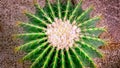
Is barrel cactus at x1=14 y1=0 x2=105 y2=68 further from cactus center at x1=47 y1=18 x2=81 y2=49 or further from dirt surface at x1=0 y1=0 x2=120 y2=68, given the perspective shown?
dirt surface at x1=0 y1=0 x2=120 y2=68

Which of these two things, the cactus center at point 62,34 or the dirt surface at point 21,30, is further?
the dirt surface at point 21,30

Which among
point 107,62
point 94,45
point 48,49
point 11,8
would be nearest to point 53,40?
point 48,49

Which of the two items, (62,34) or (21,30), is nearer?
(62,34)

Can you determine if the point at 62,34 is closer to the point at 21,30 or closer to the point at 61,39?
the point at 61,39

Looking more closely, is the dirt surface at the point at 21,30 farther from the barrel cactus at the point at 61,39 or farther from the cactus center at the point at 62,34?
the cactus center at the point at 62,34

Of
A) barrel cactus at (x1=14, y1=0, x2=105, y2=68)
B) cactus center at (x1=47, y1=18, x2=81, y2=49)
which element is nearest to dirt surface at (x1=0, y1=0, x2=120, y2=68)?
barrel cactus at (x1=14, y1=0, x2=105, y2=68)

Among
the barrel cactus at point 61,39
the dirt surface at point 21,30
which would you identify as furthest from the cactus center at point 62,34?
the dirt surface at point 21,30

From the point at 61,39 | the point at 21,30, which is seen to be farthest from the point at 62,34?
the point at 21,30

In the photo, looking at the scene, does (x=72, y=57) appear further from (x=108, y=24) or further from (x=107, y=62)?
(x=108, y=24)
